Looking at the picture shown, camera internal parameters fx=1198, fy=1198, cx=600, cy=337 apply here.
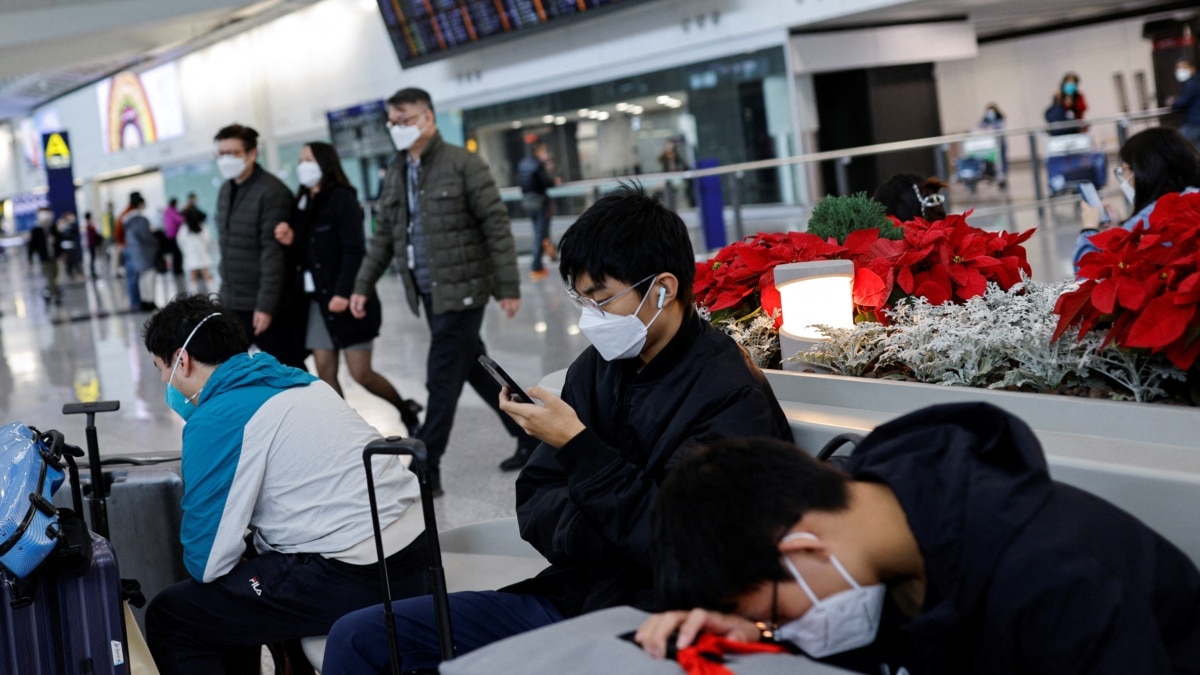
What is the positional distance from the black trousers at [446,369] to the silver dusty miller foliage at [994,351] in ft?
8.17

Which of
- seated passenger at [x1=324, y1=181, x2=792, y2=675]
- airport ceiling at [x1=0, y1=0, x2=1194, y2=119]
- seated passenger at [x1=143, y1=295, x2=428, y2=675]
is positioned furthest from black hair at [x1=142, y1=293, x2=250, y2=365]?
airport ceiling at [x1=0, y1=0, x2=1194, y2=119]

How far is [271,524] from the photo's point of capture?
2689 millimetres

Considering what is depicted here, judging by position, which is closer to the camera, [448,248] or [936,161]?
[448,248]

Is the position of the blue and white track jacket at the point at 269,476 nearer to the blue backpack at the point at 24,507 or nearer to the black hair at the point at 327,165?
the blue backpack at the point at 24,507

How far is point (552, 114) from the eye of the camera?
17.8 meters

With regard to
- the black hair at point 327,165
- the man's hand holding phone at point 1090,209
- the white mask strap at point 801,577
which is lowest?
the white mask strap at point 801,577

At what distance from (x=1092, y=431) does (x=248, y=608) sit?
176 centimetres

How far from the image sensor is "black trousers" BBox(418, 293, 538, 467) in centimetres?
494

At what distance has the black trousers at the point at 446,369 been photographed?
4.94 m

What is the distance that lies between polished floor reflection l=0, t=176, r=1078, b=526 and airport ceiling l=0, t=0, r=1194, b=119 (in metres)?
4.55

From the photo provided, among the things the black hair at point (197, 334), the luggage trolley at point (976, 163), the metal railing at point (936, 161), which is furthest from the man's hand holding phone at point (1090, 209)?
the luggage trolley at point (976, 163)

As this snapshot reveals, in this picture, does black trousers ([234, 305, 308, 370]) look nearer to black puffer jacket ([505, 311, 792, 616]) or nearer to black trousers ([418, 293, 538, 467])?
black trousers ([418, 293, 538, 467])

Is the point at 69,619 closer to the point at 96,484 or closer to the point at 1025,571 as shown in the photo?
the point at 96,484

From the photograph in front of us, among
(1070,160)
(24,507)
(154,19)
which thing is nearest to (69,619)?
(24,507)
